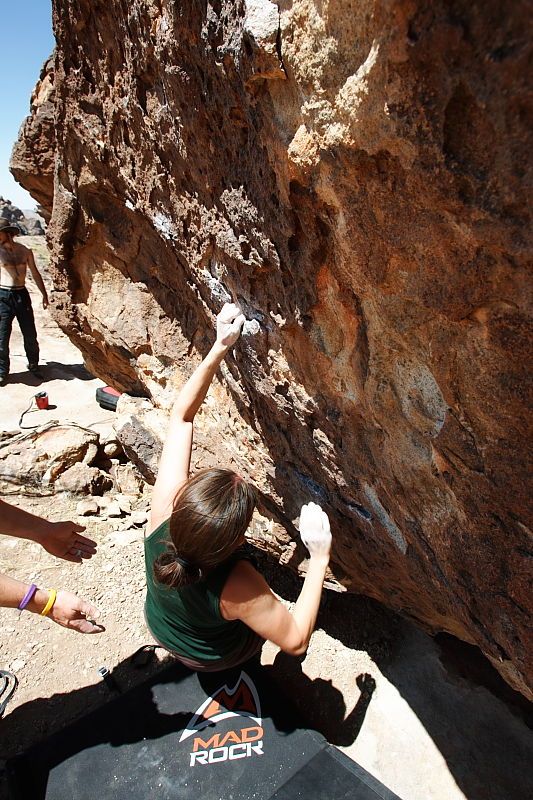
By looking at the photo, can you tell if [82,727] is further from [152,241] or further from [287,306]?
[152,241]

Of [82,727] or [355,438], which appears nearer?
[355,438]

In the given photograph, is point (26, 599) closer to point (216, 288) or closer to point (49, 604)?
point (49, 604)

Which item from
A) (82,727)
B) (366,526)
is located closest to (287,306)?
(366,526)

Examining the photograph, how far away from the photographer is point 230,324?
5.81ft

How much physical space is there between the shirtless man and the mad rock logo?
4.26 m

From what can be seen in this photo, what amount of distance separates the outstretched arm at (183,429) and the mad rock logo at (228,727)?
834 mm

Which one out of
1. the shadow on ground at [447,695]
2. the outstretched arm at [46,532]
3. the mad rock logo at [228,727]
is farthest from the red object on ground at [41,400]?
the mad rock logo at [228,727]

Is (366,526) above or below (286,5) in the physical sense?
below

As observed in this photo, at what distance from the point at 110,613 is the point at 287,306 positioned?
83.0 inches

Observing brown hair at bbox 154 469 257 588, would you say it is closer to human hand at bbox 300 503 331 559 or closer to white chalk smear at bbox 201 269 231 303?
human hand at bbox 300 503 331 559

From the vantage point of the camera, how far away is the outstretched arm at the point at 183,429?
66.3 inches

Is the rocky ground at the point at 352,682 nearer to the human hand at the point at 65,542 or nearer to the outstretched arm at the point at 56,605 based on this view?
the human hand at the point at 65,542

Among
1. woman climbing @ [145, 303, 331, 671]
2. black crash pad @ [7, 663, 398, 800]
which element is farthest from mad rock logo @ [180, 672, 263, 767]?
woman climbing @ [145, 303, 331, 671]

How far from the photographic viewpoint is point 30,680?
2377mm
